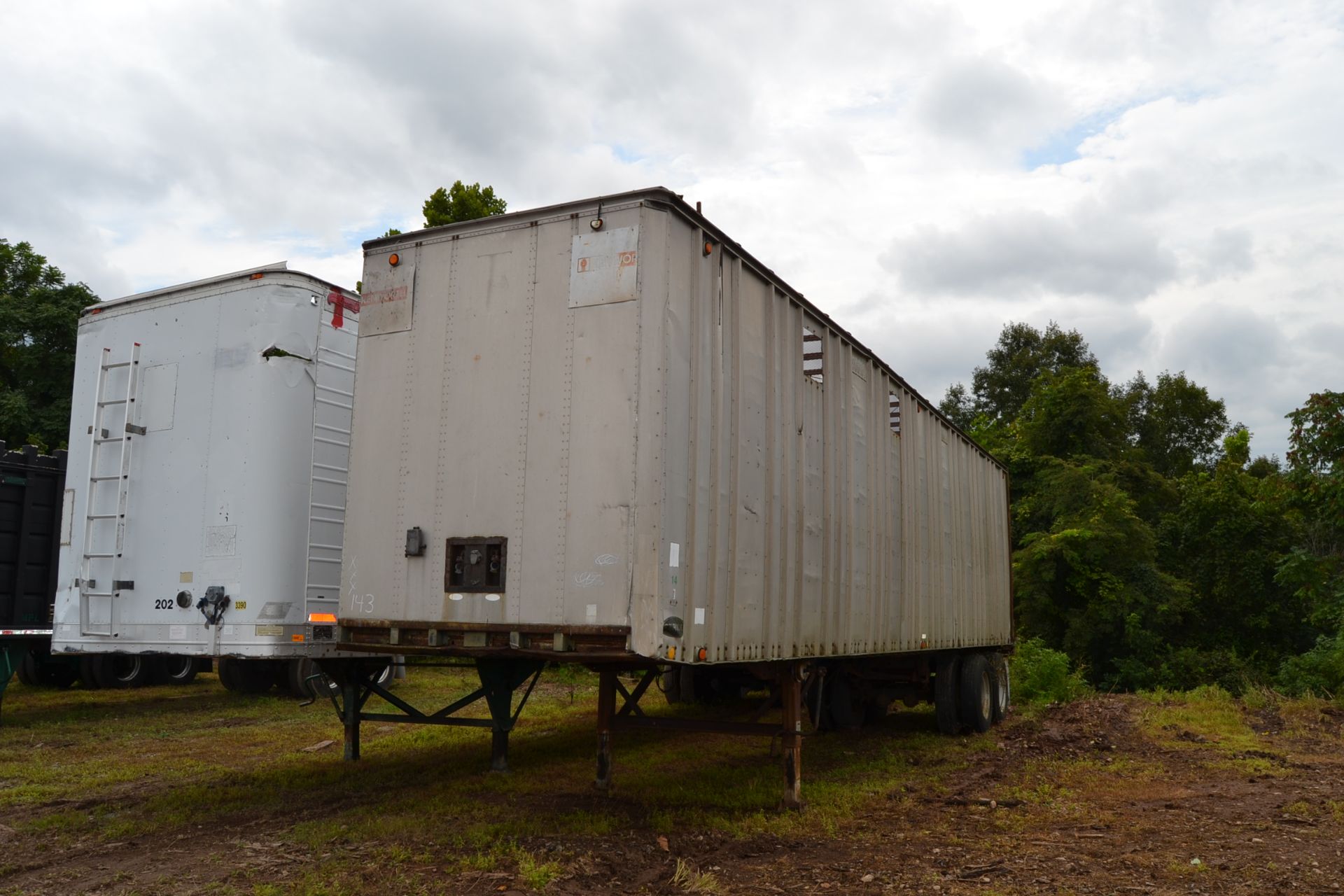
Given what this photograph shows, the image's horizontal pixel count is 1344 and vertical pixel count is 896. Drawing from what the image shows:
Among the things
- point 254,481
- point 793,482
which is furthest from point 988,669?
point 254,481

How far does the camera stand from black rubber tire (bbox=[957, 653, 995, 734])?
12398 millimetres

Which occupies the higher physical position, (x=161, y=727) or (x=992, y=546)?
(x=992, y=546)

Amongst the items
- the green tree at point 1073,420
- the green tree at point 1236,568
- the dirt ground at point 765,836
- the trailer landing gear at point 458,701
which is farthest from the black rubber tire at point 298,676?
the green tree at point 1236,568

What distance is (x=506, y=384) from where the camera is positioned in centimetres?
674

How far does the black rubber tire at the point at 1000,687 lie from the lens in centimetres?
1361

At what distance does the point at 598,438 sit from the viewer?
6.31 meters

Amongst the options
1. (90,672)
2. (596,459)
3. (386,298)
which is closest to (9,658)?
(90,672)

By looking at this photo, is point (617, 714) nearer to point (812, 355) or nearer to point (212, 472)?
point (812, 355)

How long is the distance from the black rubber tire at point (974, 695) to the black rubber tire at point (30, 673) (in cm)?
1255

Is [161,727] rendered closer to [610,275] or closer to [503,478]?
[503,478]

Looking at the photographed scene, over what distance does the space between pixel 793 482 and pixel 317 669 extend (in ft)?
13.7

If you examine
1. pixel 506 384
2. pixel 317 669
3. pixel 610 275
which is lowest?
pixel 317 669

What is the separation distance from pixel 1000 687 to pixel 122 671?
12491 millimetres

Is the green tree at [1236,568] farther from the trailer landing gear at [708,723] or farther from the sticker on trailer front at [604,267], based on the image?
the sticker on trailer front at [604,267]
